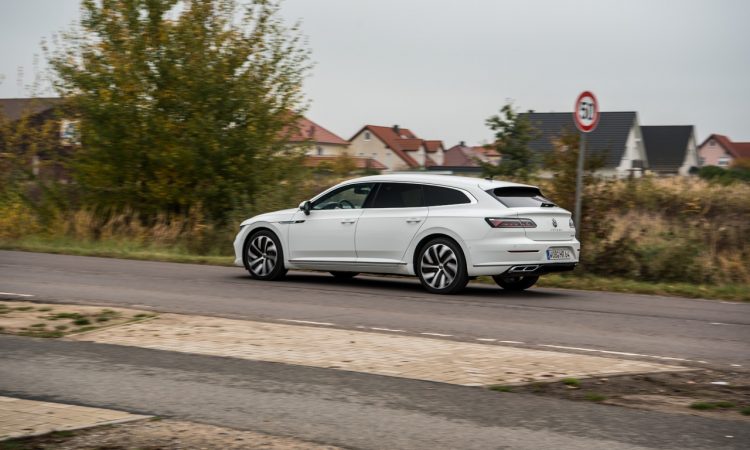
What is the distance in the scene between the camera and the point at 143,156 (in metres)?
26.0

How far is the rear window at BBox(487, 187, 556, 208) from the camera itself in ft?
44.8

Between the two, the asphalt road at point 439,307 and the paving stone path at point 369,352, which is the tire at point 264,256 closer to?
the asphalt road at point 439,307

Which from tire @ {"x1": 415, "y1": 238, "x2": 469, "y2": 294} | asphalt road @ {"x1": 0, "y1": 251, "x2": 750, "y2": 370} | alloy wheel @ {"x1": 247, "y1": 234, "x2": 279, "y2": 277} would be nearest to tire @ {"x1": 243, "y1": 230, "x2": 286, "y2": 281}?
alloy wheel @ {"x1": 247, "y1": 234, "x2": 279, "y2": 277}

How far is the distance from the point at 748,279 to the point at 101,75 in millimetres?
16117

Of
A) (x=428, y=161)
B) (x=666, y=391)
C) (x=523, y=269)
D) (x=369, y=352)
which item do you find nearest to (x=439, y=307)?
(x=523, y=269)

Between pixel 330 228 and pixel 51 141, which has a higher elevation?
pixel 51 141

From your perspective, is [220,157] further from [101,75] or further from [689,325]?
[689,325]

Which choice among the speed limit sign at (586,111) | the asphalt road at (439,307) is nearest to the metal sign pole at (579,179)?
the speed limit sign at (586,111)

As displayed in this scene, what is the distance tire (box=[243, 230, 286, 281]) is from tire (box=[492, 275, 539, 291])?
→ 3203mm

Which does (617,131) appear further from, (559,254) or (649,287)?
(559,254)

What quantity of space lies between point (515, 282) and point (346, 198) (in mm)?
2737

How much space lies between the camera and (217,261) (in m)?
19.0

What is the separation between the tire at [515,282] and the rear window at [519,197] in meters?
1.35

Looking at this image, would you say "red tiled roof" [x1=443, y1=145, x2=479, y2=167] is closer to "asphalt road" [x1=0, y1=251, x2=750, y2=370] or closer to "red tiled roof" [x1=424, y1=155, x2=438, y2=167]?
"red tiled roof" [x1=424, y1=155, x2=438, y2=167]
